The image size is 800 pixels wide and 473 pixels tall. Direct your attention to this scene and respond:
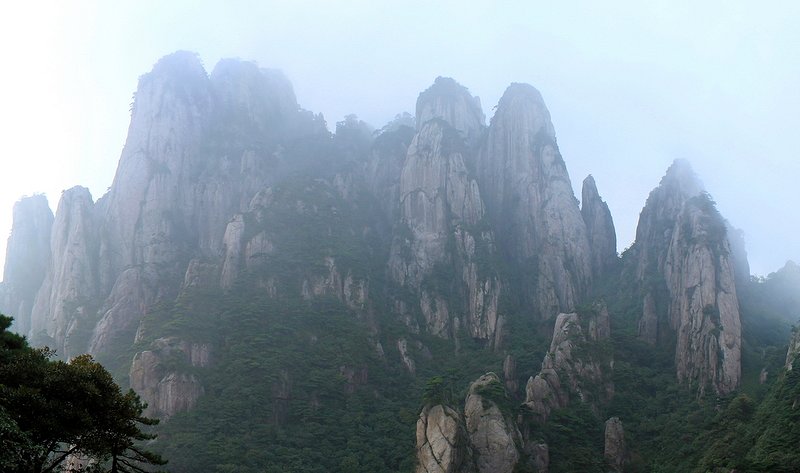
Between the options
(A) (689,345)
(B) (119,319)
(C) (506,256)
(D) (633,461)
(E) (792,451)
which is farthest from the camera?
(C) (506,256)

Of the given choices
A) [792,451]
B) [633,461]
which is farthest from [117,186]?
[792,451]

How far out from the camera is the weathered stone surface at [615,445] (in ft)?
145

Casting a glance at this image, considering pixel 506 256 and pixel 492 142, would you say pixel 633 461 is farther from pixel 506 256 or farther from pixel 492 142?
pixel 492 142

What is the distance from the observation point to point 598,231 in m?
78.5

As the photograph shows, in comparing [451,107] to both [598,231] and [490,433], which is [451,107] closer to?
[598,231]

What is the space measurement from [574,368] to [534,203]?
104 feet

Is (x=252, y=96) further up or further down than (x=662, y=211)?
further up

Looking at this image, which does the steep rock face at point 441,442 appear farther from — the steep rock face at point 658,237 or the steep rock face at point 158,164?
the steep rock face at point 158,164

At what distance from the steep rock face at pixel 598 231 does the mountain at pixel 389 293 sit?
0.35 meters

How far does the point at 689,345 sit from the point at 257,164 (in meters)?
56.5

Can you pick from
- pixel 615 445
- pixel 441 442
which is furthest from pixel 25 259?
pixel 615 445

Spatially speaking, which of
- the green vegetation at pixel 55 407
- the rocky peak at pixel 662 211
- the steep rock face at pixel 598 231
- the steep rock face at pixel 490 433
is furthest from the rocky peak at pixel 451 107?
the green vegetation at pixel 55 407

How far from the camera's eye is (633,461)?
145 ft

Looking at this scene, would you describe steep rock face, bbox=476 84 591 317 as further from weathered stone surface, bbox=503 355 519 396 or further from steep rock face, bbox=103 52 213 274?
steep rock face, bbox=103 52 213 274
